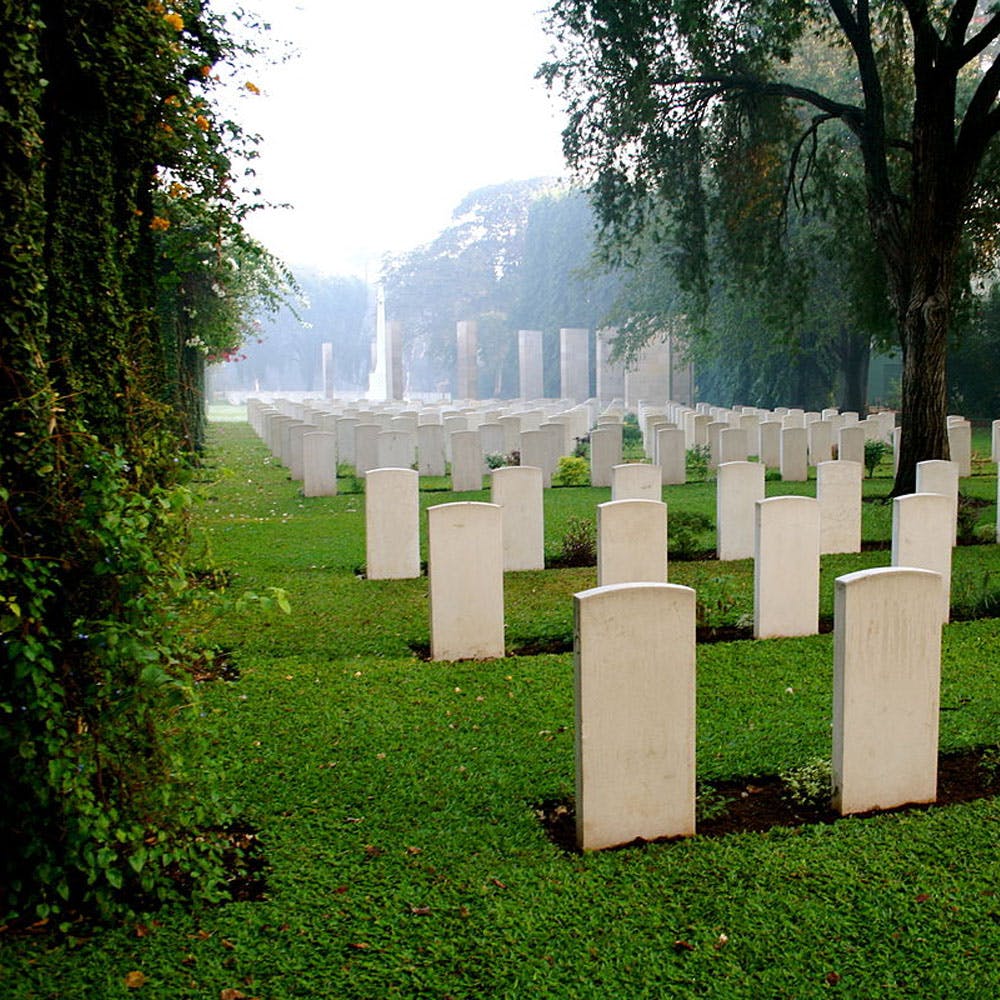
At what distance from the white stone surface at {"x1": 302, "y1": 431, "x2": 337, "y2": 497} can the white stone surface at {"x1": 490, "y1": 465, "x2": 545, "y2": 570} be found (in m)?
6.18

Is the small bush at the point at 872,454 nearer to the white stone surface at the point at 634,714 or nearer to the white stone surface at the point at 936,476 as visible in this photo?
the white stone surface at the point at 936,476

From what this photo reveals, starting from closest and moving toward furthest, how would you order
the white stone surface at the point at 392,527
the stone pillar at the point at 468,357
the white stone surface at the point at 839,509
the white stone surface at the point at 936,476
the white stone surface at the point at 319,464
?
1. the white stone surface at the point at 392,527
2. the white stone surface at the point at 839,509
3. the white stone surface at the point at 936,476
4. the white stone surface at the point at 319,464
5. the stone pillar at the point at 468,357

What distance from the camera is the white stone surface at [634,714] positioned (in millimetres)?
4141

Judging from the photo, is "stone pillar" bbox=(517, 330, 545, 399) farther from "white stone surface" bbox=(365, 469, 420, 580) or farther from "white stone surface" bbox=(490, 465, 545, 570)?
"white stone surface" bbox=(365, 469, 420, 580)

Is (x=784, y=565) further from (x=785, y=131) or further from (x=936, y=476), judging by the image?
(x=785, y=131)

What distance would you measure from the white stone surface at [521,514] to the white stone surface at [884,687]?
536 centimetres

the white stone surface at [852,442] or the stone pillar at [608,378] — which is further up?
the stone pillar at [608,378]

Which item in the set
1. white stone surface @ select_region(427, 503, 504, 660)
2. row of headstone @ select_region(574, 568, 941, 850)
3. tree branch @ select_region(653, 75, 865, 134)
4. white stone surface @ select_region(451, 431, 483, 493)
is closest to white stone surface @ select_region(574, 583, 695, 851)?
row of headstone @ select_region(574, 568, 941, 850)

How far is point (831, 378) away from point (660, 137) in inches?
747

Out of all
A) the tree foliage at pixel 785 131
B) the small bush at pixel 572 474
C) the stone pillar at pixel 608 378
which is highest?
the tree foliage at pixel 785 131

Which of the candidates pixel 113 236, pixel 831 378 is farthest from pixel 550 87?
pixel 831 378

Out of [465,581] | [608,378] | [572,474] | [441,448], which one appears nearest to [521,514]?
[465,581]

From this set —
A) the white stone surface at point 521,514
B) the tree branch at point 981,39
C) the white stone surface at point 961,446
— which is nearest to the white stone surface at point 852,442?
the white stone surface at point 961,446

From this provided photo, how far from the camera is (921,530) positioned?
768cm
